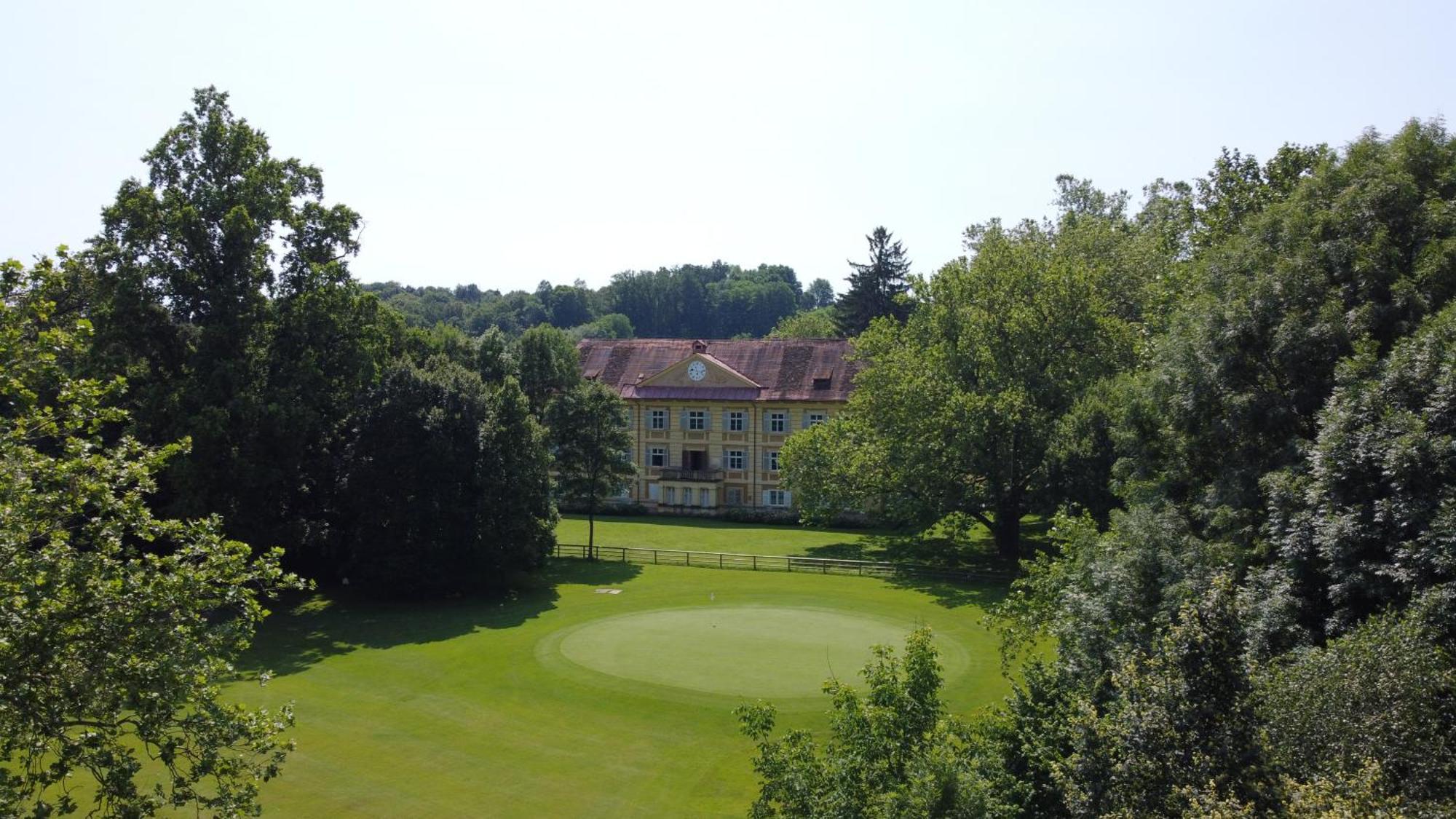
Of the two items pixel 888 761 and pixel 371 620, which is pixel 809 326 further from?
pixel 888 761

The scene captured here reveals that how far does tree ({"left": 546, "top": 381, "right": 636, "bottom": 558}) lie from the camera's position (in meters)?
53.2

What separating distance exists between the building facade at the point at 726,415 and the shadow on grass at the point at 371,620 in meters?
22.8

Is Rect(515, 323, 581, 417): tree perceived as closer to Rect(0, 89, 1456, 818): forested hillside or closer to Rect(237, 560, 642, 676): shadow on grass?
Rect(0, 89, 1456, 818): forested hillside

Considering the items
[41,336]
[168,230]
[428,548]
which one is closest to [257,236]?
[168,230]

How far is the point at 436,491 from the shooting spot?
42094 mm

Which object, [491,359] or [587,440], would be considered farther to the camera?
[491,359]

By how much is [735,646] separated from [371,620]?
15.4 m

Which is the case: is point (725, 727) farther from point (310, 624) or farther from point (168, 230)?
point (168, 230)

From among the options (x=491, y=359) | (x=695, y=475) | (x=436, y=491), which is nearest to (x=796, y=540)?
(x=695, y=475)

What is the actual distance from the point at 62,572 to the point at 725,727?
16.8 meters

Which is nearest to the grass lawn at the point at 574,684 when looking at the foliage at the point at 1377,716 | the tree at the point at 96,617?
the tree at the point at 96,617

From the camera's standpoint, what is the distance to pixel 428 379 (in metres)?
43.1

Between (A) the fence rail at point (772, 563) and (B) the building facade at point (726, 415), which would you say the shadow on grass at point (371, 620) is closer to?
(A) the fence rail at point (772, 563)

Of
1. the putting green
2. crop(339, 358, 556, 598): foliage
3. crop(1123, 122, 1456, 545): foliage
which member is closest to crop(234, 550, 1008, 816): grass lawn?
the putting green
